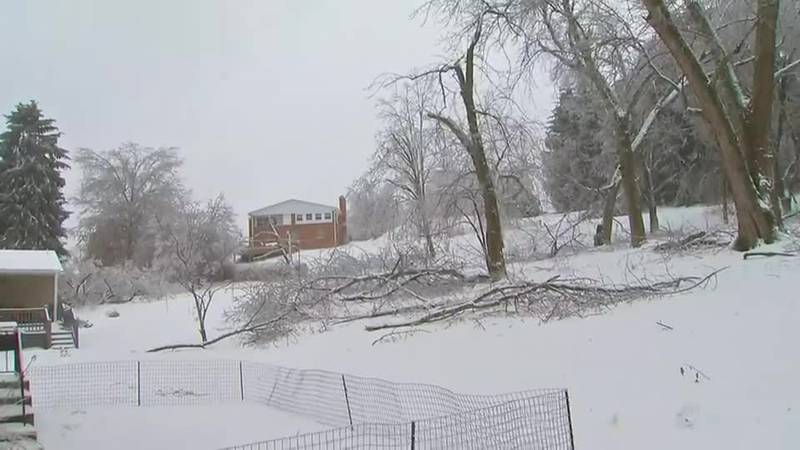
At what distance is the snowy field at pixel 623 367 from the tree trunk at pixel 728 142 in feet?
1.54

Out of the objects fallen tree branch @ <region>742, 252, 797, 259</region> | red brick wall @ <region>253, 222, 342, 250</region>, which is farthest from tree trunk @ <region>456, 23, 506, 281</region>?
red brick wall @ <region>253, 222, 342, 250</region>

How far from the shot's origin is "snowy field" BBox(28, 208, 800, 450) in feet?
13.6

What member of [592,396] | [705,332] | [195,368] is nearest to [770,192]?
[705,332]

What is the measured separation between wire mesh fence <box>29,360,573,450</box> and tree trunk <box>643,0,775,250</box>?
16.9 feet

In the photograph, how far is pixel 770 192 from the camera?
8.77 metres

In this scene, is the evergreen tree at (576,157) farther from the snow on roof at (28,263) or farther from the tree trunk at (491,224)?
the snow on roof at (28,263)

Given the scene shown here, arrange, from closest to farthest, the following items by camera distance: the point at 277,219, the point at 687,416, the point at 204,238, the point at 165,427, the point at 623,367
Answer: the point at 687,416 < the point at 623,367 < the point at 165,427 < the point at 204,238 < the point at 277,219

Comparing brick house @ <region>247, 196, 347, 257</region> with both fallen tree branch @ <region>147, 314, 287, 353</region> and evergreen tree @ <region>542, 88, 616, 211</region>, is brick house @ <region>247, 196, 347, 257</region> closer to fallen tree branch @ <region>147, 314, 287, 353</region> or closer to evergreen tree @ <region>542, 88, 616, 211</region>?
evergreen tree @ <region>542, 88, 616, 211</region>

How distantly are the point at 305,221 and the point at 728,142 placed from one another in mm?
40659

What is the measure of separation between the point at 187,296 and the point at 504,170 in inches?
754

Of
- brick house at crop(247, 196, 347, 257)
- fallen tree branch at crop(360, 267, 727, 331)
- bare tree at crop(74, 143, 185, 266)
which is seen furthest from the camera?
brick house at crop(247, 196, 347, 257)

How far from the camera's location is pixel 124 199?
36969 mm

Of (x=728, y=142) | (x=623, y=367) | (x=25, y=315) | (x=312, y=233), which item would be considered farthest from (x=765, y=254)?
(x=312, y=233)

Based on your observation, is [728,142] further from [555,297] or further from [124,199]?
[124,199]
